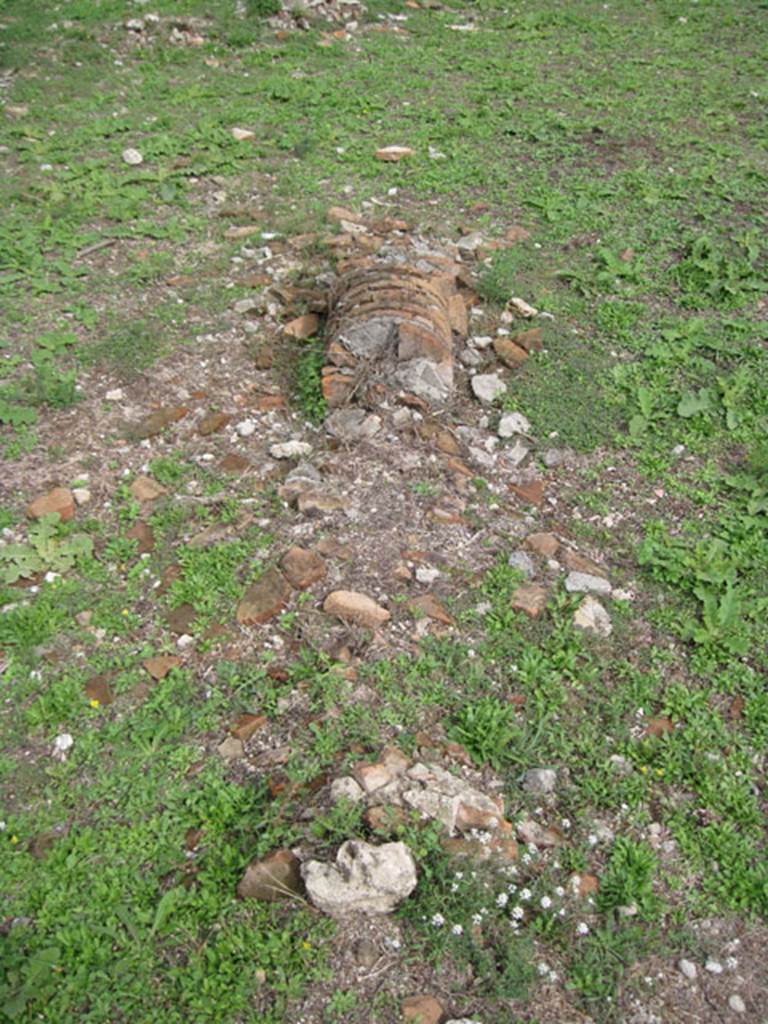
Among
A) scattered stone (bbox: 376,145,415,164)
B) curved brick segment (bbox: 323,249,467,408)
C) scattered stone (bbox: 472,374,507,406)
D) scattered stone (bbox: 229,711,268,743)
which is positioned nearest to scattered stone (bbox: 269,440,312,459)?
curved brick segment (bbox: 323,249,467,408)

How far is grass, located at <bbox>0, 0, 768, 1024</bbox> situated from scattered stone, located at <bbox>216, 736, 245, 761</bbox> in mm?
34

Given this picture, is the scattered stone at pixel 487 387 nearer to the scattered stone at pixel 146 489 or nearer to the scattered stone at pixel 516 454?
the scattered stone at pixel 516 454

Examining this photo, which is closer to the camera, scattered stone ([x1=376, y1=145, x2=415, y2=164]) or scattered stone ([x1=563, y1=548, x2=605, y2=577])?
scattered stone ([x1=563, y1=548, x2=605, y2=577])

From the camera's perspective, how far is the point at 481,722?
312 cm

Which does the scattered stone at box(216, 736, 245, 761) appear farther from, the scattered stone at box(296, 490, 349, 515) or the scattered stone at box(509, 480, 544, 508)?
the scattered stone at box(509, 480, 544, 508)

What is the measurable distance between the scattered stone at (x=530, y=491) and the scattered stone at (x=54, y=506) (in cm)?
206

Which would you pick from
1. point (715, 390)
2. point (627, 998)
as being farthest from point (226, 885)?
point (715, 390)

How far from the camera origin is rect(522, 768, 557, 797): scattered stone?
9.84ft

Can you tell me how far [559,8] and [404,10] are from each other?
182 cm

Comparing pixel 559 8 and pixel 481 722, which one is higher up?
pixel 559 8

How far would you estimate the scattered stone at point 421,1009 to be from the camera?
2.43m

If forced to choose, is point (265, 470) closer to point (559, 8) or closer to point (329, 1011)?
point (329, 1011)

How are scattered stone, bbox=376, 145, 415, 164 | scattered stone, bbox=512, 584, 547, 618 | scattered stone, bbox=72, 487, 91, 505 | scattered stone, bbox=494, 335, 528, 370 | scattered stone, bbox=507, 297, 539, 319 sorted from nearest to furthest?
1. scattered stone, bbox=512, 584, 547, 618
2. scattered stone, bbox=72, 487, 91, 505
3. scattered stone, bbox=494, 335, 528, 370
4. scattered stone, bbox=507, 297, 539, 319
5. scattered stone, bbox=376, 145, 415, 164

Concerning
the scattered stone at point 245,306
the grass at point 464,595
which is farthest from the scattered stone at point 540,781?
the scattered stone at point 245,306
